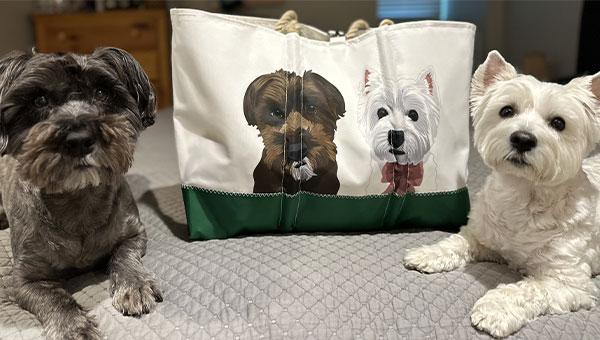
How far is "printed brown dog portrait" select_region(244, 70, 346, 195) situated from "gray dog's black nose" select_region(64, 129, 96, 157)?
0.41m

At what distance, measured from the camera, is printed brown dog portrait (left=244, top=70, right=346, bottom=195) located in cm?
133

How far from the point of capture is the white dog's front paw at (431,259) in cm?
122

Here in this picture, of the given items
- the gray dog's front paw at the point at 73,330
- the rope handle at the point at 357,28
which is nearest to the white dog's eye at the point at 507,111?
the rope handle at the point at 357,28

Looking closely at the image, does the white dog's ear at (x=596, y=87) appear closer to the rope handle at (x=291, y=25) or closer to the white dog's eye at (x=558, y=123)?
the white dog's eye at (x=558, y=123)

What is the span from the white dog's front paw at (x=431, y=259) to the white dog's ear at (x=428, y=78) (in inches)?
16.9

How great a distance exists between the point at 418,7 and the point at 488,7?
0.64 metres

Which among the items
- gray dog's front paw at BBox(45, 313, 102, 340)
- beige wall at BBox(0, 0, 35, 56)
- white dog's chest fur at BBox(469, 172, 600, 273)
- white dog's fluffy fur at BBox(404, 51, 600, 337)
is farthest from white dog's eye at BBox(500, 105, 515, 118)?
beige wall at BBox(0, 0, 35, 56)

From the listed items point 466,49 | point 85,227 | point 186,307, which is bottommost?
point 186,307

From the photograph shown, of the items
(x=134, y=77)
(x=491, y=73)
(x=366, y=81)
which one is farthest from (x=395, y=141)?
(x=134, y=77)

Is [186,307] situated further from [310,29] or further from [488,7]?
[488,7]

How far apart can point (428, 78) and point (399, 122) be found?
0.15 meters

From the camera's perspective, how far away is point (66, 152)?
3.40ft

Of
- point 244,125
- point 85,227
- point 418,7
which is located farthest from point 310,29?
point 418,7

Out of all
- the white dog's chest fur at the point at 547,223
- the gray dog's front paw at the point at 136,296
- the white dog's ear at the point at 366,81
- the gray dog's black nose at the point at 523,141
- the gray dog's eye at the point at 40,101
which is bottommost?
the gray dog's front paw at the point at 136,296
